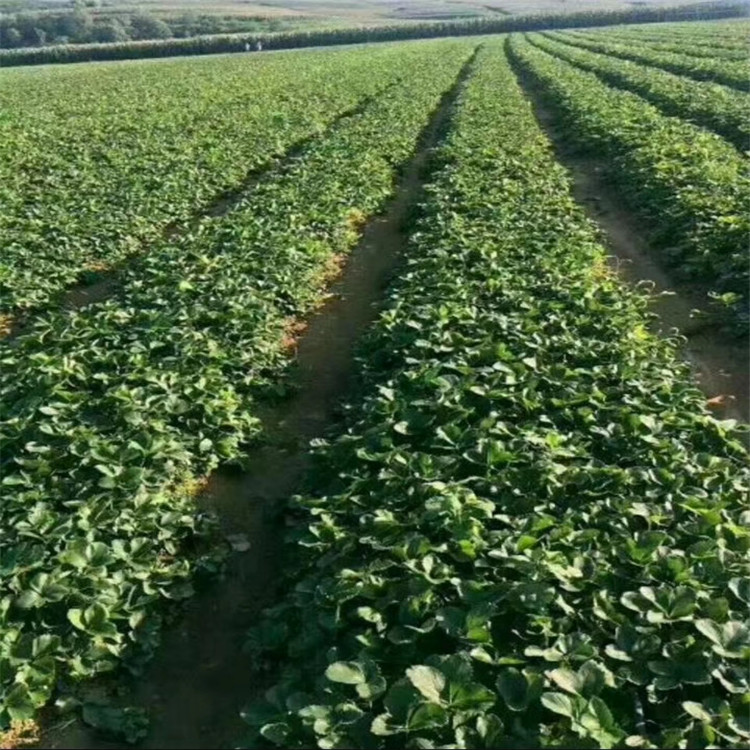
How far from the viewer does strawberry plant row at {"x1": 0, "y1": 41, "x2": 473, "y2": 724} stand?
486 cm

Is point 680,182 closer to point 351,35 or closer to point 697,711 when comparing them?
point 697,711

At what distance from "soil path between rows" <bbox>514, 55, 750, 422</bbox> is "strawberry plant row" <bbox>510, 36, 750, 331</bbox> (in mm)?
225

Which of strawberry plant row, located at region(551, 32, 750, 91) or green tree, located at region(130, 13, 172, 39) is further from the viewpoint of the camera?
green tree, located at region(130, 13, 172, 39)

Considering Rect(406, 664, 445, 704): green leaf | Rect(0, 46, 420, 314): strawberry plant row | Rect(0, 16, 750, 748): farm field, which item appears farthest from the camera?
Rect(0, 46, 420, 314): strawberry plant row

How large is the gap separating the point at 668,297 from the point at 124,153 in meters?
13.4

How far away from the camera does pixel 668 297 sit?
10500 millimetres

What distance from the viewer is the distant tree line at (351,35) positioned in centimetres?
7888

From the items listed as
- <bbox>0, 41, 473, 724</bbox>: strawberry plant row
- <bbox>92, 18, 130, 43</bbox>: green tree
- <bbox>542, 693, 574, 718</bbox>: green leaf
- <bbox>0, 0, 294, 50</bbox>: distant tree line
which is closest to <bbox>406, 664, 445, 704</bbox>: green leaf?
<bbox>542, 693, 574, 718</bbox>: green leaf

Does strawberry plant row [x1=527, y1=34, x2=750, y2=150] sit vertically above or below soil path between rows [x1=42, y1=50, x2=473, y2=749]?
below

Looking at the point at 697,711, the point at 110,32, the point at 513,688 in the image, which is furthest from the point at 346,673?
the point at 110,32

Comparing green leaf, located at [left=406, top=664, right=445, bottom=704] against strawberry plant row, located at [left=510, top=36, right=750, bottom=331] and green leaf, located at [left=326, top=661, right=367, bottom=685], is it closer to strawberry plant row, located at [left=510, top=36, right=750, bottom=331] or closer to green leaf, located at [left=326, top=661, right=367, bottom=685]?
green leaf, located at [left=326, top=661, right=367, bottom=685]

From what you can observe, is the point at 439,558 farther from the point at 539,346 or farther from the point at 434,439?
the point at 539,346

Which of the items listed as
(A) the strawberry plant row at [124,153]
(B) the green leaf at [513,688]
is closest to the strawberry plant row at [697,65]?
(A) the strawberry plant row at [124,153]

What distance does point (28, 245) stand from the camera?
12.1m
